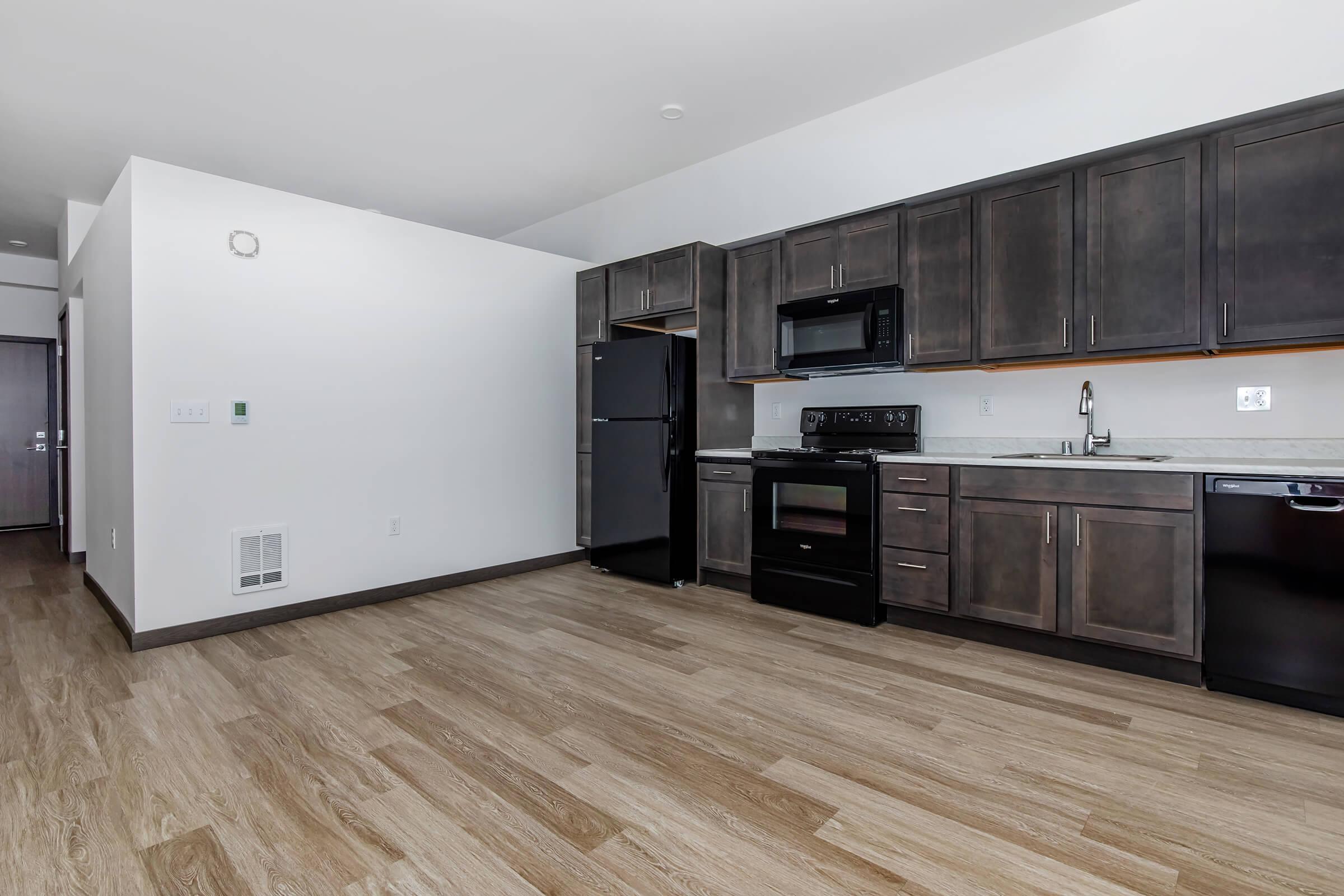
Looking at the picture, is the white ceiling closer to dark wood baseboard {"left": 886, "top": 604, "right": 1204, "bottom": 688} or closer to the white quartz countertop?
the white quartz countertop

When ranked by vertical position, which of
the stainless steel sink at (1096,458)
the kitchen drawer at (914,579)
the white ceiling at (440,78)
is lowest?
the kitchen drawer at (914,579)

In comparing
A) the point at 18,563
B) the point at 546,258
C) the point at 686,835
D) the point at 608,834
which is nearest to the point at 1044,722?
the point at 686,835

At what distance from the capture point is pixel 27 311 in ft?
21.2

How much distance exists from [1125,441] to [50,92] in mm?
5816

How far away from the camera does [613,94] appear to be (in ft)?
12.2

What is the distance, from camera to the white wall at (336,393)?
3264mm

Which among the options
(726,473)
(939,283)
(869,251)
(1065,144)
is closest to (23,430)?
(726,473)

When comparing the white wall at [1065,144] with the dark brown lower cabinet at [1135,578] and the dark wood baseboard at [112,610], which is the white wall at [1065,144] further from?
the dark wood baseboard at [112,610]

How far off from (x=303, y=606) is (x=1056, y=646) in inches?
153

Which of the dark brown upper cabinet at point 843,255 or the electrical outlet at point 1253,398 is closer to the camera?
the electrical outlet at point 1253,398

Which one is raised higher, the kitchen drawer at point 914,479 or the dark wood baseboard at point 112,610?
the kitchen drawer at point 914,479

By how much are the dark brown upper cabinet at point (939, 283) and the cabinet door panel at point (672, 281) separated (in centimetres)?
139

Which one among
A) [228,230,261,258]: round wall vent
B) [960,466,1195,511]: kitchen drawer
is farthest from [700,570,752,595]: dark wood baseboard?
[228,230,261,258]: round wall vent

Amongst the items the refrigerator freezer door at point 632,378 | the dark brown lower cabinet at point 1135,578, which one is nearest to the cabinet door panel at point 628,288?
the refrigerator freezer door at point 632,378
